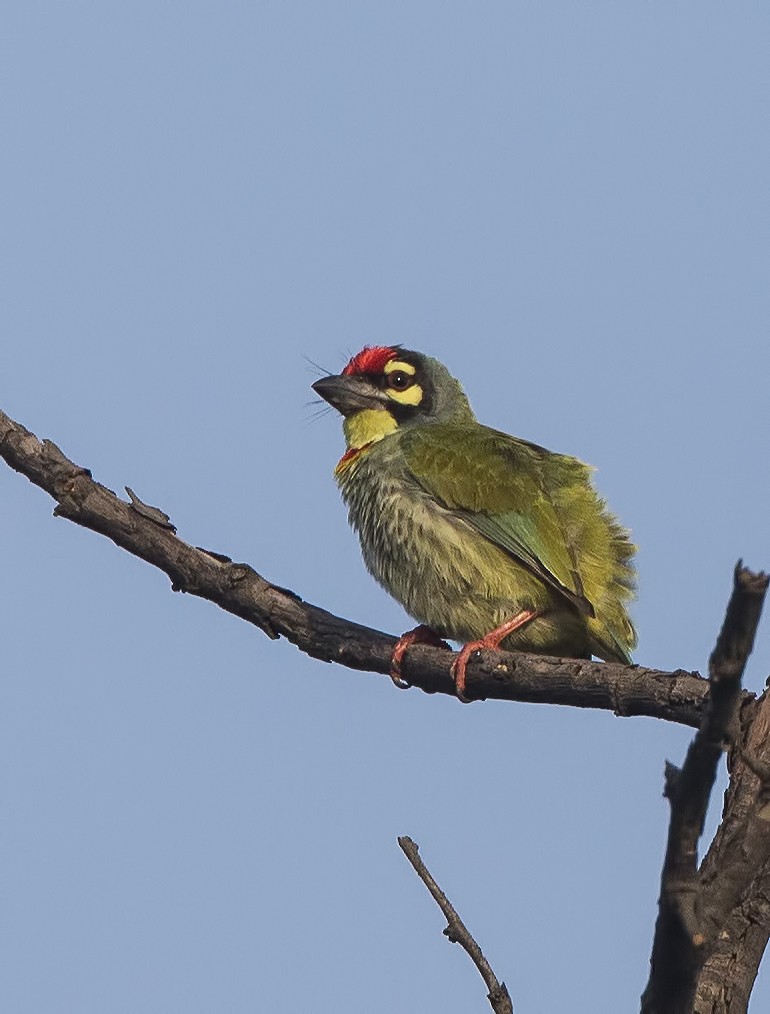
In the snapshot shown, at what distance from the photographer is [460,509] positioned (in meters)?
6.80

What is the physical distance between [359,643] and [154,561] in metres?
0.95

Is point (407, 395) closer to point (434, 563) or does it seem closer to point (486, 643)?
point (434, 563)

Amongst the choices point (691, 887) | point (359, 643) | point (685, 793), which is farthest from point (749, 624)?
point (359, 643)

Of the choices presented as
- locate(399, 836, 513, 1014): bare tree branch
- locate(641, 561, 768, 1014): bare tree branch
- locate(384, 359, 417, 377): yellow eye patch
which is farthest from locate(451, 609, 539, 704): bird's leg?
locate(641, 561, 768, 1014): bare tree branch

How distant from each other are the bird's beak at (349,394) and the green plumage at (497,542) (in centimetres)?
62

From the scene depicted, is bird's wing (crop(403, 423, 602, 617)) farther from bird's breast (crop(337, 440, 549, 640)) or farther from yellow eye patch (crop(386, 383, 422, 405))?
yellow eye patch (crop(386, 383, 422, 405))

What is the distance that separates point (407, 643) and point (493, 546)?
2.01 ft

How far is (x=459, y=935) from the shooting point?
11.9ft

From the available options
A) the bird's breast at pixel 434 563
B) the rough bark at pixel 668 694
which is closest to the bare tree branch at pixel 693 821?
the rough bark at pixel 668 694

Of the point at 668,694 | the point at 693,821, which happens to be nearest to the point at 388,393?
the point at 668,694

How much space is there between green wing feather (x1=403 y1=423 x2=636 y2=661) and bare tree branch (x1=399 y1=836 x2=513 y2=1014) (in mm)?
2766

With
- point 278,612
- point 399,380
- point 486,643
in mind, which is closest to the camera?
point 278,612

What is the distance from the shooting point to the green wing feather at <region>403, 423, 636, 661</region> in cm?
648

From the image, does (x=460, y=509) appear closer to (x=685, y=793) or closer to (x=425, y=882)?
(x=425, y=882)
